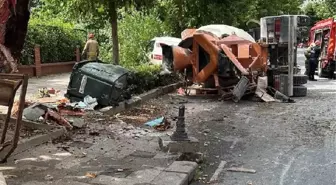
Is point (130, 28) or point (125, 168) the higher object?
point (130, 28)

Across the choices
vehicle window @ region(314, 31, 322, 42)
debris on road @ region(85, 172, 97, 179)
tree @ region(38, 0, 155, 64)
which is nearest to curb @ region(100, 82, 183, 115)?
tree @ region(38, 0, 155, 64)

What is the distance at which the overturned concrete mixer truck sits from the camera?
13.2 metres

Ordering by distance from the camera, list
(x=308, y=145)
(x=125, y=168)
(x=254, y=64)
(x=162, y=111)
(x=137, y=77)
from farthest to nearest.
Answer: (x=254, y=64) < (x=137, y=77) < (x=162, y=111) < (x=308, y=145) < (x=125, y=168)

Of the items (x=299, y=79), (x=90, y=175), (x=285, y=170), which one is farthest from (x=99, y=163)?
(x=299, y=79)

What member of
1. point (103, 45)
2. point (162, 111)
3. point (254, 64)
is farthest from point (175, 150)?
point (103, 45)

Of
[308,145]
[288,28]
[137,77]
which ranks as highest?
[288,28]

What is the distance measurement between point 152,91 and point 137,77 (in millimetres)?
666

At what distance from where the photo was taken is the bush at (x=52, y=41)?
1822cm

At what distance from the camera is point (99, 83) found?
31.7 ft

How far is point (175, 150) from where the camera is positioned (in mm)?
6859

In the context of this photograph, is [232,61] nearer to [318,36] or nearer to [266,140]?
[266,140]

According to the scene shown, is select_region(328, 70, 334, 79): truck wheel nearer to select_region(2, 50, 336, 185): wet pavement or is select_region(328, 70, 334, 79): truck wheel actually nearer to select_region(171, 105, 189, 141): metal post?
select_region(2, 50, 336, 185): wet pavement

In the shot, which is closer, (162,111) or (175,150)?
(175,150)

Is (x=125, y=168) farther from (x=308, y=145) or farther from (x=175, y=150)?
(x=308, y=145)
